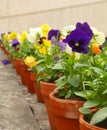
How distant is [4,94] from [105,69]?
73.0 inches

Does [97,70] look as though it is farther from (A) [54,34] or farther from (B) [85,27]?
(A) [54,34]

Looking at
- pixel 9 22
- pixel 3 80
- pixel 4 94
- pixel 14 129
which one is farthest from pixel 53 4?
pixel 14 129

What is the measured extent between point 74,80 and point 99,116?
531mm

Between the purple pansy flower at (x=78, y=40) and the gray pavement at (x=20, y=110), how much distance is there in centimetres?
68

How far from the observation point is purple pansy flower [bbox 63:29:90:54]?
187cm

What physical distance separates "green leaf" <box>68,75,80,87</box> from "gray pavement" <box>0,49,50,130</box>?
553mm

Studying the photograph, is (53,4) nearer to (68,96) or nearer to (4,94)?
(4,94)

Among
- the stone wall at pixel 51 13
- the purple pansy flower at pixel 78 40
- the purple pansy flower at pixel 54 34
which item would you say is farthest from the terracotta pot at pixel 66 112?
the stone wall at pixel 51 13

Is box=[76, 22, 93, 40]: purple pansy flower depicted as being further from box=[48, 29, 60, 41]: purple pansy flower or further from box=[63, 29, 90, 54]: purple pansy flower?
box=[48, 29, 60, 41]: purple pansy flower

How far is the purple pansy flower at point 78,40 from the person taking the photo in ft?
6.13

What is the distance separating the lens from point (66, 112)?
1.80 metres

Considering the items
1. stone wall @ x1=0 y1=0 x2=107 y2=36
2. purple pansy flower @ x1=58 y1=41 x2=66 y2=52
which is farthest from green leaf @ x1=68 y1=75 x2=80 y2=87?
stone wall @ x1=0 y1=0 x2=107 y2=36

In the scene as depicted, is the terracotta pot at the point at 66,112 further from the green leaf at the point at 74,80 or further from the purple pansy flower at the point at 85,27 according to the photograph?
the purple pansy flower at the point at 85,27

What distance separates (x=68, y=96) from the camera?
1.87m
